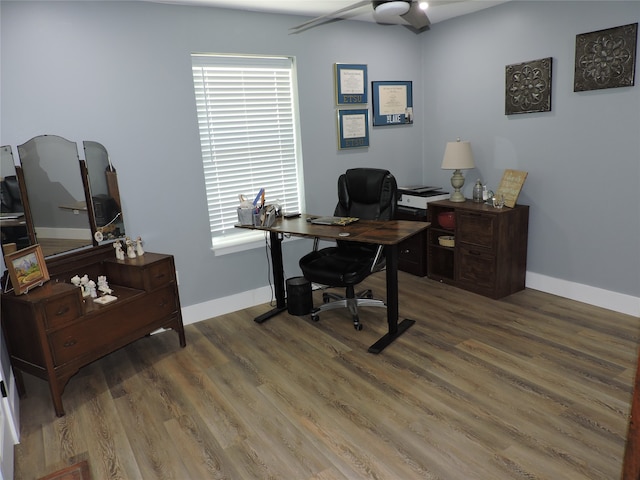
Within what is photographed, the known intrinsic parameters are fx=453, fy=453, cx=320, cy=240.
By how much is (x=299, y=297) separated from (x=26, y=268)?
6.23 ft

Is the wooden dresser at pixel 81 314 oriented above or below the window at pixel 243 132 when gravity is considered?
below

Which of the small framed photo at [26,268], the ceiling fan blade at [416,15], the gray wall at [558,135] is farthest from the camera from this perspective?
the gray wall at [558,135]

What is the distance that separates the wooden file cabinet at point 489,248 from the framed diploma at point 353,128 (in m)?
0.98

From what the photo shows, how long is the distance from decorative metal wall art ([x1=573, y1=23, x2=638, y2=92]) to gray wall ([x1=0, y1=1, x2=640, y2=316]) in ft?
0.23

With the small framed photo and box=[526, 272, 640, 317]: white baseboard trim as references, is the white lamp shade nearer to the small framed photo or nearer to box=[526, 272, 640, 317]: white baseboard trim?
box=[526, 272, 640, 317]: white baseboard trim

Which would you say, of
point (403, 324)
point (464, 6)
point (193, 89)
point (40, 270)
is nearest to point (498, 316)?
point (403, 324)

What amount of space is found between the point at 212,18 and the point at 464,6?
2.15m

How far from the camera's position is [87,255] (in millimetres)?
3066

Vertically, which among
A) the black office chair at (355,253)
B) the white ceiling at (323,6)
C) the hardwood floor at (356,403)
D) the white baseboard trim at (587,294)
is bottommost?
the hardwood floor at (356,403)

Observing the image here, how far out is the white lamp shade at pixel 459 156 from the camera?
4094 mm

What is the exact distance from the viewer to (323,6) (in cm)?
364

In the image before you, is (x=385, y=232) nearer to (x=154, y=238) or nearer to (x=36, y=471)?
(x=154, y=238)

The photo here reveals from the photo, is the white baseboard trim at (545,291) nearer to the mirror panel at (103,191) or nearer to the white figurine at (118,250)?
the white figurine at (118,250)

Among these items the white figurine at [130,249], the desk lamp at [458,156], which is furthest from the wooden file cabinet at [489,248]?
the white figurine at [130,249]
